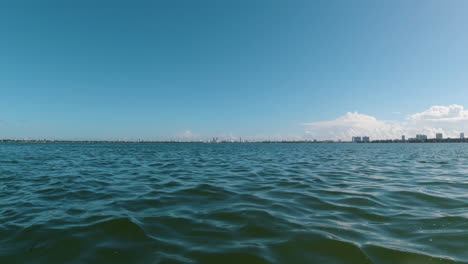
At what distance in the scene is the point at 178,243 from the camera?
176 inches

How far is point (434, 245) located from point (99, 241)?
6.79 metres

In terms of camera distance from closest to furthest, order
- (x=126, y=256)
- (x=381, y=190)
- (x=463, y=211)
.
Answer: (x=126, y=256) → (x=463, y=211) → (x=381, y=190)

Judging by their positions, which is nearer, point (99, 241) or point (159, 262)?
point (159, 262)

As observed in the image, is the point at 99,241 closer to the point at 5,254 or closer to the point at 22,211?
the point at 5,254

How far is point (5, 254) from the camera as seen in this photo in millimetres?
3994

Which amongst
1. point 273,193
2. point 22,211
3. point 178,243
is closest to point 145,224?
point 178,243

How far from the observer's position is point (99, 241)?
4543 millimetres

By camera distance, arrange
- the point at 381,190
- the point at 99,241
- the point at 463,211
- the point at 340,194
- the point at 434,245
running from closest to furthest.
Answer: the point at 434,245 → the point at 99,241 → the point at 463,211 → the point at 340,194 → the point at 381,190

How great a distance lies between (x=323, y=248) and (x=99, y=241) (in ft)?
15.1

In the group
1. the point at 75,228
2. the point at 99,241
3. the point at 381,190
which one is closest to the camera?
the point at 99,241

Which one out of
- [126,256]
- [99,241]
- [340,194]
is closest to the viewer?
[126,256]

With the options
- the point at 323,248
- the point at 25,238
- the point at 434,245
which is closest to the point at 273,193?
the point at 323,248

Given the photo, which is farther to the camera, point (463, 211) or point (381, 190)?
point (381, 190)

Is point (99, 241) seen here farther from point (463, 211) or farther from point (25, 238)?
point (463, 211)
